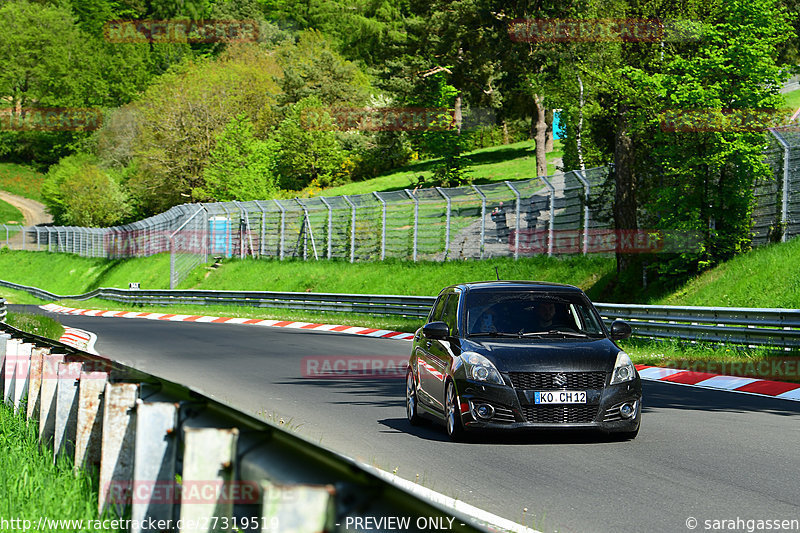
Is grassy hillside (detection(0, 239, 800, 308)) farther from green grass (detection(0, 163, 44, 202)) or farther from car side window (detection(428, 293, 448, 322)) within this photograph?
green grass (detection(0, 163, 44, 202))

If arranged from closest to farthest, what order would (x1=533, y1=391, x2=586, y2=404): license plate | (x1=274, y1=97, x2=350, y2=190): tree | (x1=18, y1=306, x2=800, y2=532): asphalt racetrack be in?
1. (x1=18, y1=306, x2=800, y2=532): asphalt racetrack
2. (x1=533, y1=391, x2=586, y2=404): license plate
3. (x1=274, y1=97, x2=350, y2=190): tree

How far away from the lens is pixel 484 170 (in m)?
76.7

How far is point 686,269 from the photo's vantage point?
82.9ft

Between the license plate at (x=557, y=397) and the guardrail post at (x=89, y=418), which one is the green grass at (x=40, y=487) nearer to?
the guardrail post at (x=89, y=418)

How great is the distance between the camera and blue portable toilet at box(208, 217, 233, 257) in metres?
54.4

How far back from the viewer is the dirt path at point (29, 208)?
11881 centimetres

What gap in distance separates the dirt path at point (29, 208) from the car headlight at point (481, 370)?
11426cm

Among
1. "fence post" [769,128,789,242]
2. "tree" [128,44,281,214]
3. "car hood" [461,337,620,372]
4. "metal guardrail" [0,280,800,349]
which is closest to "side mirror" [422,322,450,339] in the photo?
"car hood" [461,337,620,372]

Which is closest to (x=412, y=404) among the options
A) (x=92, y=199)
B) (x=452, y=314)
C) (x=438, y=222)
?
(x=452, y=314)

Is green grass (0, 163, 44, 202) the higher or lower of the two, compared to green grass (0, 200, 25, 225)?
higher

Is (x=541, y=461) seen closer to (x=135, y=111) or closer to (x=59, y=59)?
(x=135, y=111)

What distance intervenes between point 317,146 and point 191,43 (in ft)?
216

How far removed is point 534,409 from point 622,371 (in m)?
0.98

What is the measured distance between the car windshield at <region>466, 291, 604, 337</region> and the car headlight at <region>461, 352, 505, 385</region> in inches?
30.9
